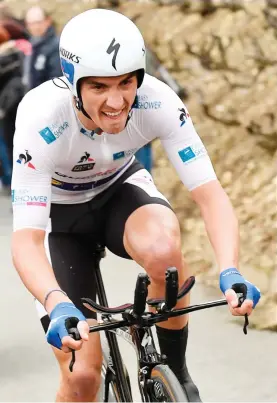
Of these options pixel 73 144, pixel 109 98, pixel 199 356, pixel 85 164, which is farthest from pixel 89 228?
pixel 199 356

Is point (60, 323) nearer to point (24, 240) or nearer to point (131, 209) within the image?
point (24, 240)

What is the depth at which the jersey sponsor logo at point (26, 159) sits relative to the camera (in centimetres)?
404

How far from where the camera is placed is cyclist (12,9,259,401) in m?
3.82

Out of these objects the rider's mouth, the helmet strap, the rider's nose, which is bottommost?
the helmet strap

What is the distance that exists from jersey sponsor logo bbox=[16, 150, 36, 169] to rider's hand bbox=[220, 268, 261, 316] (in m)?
0.87

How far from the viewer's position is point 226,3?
10.8 metres

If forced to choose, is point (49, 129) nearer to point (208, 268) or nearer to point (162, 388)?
point (162, 388)

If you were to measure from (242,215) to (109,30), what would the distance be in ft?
15.2

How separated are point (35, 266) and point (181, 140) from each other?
2.73ft

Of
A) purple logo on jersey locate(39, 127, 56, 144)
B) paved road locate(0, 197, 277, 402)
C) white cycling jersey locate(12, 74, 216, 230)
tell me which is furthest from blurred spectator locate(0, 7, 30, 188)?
purple logo on jersey locate(39, 127, 56, 144)

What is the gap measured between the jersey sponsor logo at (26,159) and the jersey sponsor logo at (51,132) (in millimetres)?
99

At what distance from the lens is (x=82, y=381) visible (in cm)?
416

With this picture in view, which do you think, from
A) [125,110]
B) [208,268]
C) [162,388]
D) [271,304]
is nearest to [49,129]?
[125,110]

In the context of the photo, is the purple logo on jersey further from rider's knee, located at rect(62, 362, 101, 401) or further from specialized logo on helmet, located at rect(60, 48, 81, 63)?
rider's knee, located at rect(62, 362, 101, 401)
